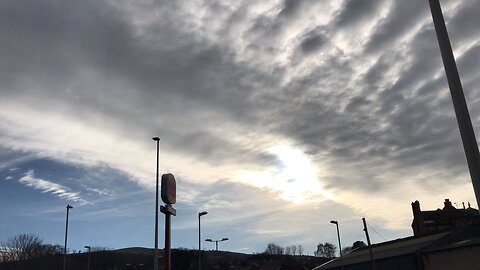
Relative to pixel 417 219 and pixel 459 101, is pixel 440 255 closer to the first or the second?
pixel 459 101

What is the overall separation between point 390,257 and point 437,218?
270 feet

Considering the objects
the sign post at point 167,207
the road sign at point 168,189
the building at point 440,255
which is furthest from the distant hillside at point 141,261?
the sign post at point 167,207

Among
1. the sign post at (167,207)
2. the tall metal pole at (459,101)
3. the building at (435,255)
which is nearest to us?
the tall metal pole at (459,101)

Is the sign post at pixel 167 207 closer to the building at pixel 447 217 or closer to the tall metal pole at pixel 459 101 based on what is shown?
the tall metal pole at pixel 459 101

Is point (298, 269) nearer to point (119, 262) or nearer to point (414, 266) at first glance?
point (414, 266)

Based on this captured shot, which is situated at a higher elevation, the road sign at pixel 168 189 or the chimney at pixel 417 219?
the chimney at pixel 417 219

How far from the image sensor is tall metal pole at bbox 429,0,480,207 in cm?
848

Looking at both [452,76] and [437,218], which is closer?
[452,76]

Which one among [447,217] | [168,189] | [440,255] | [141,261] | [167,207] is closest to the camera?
[167,207]

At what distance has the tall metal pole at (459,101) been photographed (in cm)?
848

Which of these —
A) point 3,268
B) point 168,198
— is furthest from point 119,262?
point 168,198

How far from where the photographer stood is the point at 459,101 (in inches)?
358

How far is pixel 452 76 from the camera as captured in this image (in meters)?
9.38

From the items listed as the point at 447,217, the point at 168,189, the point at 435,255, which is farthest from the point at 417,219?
the point at 168,189
